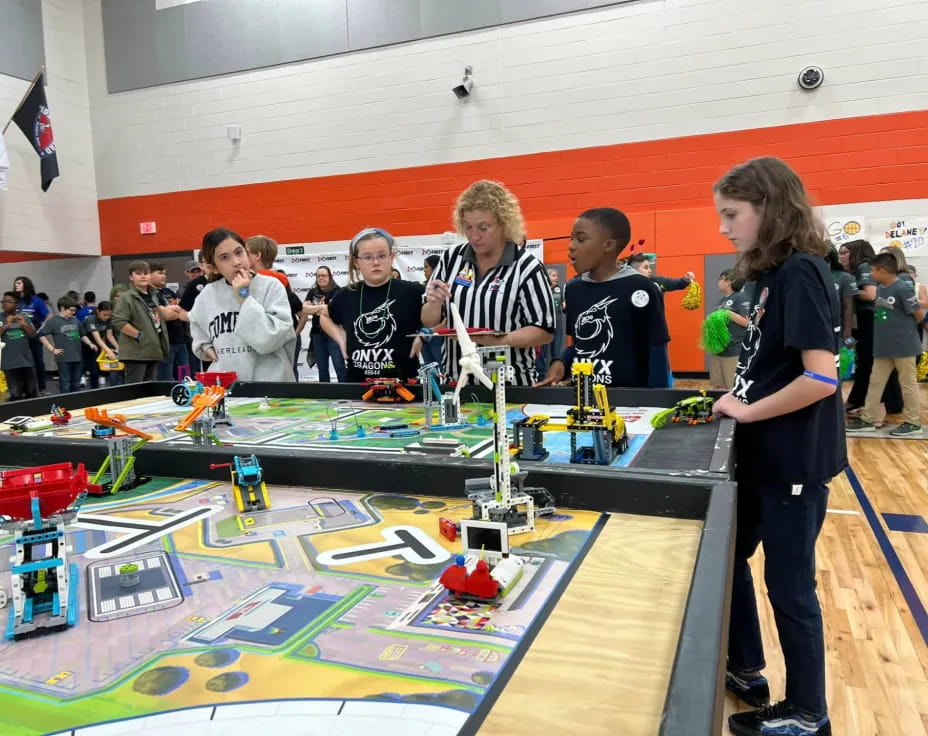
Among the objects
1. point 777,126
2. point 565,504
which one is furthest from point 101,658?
point 777,126

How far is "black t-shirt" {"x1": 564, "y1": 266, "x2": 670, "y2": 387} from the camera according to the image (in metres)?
2.20

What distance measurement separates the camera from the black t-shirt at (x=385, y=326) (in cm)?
254

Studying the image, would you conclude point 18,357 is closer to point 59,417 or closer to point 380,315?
point 59,417

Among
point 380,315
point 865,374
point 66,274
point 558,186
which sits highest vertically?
point 558,186

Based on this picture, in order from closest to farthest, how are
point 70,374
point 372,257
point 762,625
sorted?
point 762,625 < point 372,257 < point 70,374

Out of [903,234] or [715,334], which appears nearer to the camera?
[715,334]

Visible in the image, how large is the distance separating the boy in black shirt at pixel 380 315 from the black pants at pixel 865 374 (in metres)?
4.01

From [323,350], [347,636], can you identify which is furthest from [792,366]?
[323,350]

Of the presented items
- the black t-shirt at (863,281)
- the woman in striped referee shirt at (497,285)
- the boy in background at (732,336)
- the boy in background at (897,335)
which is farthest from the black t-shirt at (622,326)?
the black t-shirt at (863,281)

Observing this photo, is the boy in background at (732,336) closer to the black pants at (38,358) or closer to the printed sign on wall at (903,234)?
the printed sign on wall at (903,234)

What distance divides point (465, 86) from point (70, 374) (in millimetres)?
5229

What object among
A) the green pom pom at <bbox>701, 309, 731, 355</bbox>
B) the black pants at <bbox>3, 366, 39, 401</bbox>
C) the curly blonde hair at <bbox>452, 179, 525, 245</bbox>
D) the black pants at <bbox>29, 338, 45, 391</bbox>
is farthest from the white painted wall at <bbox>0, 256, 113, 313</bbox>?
the green pom pom at <bbox>701, 309, 731, 355</bbox>

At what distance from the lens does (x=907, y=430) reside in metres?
4.48

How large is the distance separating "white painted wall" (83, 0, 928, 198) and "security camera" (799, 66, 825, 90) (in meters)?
0.06
